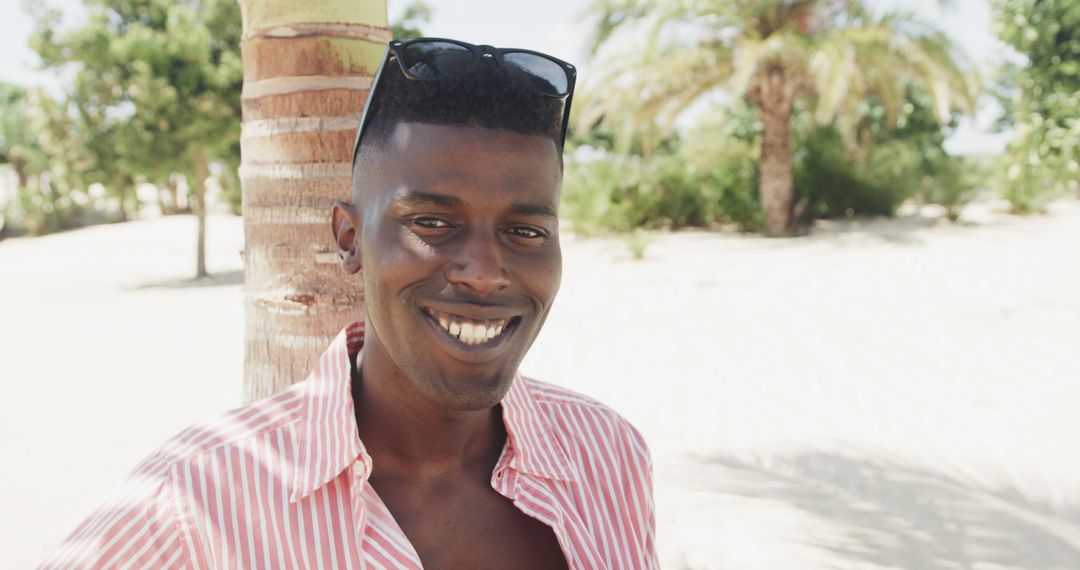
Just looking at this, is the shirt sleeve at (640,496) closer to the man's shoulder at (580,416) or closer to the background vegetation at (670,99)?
the man's shoulder at (580,416)

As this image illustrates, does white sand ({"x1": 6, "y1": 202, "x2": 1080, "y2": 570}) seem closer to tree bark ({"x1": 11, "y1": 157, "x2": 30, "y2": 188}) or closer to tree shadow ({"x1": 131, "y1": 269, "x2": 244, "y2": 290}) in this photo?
tree shadow ({"x1": 131, "y1": 269, "x2": 244, "y2": 290})

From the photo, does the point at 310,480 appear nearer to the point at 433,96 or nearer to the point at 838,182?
the point at 433,96

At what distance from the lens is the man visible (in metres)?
1.32

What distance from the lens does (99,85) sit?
14.7m

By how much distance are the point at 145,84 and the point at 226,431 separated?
48.2 ft

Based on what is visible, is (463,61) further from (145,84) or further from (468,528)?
(145,84)

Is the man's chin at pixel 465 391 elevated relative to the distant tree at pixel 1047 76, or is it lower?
lower

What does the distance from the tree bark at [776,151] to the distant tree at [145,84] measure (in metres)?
9.92

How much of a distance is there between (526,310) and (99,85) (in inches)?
623

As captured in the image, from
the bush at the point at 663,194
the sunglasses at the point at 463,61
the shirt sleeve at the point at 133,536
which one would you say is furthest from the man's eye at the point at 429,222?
the bush at the point at 663,194

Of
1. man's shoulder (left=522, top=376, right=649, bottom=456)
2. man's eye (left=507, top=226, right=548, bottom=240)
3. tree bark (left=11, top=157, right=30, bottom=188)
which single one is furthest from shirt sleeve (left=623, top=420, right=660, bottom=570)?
tree bark (left=11, top=157, right=30, bottom=188)

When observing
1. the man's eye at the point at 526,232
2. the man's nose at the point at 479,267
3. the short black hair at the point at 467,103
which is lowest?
the man's nose at the point at 479,267

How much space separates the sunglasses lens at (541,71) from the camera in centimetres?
156

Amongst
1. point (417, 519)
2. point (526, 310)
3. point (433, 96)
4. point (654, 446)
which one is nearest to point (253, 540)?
point (417, 519)
